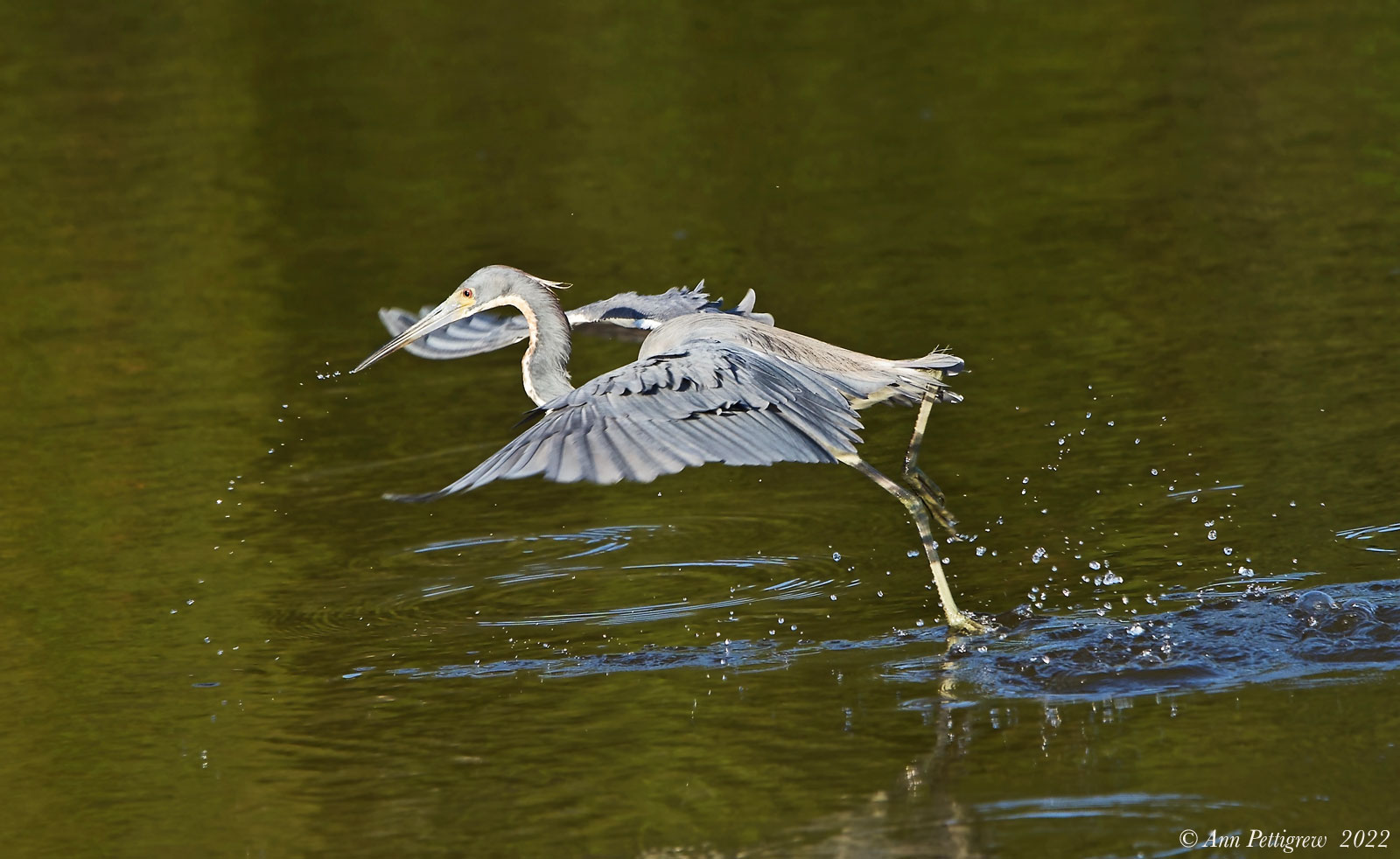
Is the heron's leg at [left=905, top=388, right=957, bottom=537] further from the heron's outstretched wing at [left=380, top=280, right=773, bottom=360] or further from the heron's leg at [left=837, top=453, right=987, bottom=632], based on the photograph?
the heron's outstretched wing at [left=380, top=280, right=773, bottom=360]

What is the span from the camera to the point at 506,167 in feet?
47.7

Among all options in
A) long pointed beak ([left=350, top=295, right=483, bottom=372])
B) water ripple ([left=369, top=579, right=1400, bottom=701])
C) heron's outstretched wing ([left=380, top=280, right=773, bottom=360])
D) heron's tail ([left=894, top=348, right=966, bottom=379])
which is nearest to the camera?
water ripple ([left=369, top=579, right=1400, bottom=701])

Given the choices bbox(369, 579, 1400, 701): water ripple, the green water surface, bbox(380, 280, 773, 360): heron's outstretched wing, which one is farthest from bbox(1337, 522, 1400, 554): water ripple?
bbox(380, 280, 773, 360): heron's outstretched wing

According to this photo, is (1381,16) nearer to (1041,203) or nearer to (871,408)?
(1041,203)

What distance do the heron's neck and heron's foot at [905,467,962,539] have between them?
138 cm

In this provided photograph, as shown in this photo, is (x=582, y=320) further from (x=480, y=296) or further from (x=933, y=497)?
(x=933, y=497)

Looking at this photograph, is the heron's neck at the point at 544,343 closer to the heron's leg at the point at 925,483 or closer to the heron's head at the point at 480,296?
the heron's head at the point at 480,296

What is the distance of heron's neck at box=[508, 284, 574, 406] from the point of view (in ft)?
23.5

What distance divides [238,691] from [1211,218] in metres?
7.27

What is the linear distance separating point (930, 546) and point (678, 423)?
1120 millimetres

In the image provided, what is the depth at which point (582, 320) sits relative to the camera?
25.3 feet

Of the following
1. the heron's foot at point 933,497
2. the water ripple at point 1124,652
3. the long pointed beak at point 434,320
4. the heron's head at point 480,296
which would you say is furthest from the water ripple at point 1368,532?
the long pointed beak at point 434,320

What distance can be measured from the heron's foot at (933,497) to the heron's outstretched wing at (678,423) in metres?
0.74

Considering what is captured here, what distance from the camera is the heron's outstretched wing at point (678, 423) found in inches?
215
